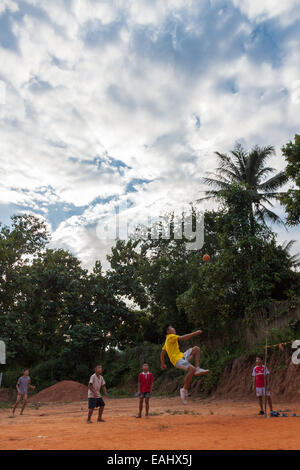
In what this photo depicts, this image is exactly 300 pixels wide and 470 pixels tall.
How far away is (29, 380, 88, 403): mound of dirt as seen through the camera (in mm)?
21328

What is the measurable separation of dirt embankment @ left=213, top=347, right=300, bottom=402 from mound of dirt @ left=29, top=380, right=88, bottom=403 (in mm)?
8445

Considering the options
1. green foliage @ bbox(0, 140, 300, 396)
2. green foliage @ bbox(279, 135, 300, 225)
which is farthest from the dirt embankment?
green foliage @ bbox(279, 135, 300, 225)

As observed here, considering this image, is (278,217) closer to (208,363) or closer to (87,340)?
(208,363)

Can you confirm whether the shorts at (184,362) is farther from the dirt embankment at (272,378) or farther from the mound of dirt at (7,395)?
the mound of dirt at (7,395)

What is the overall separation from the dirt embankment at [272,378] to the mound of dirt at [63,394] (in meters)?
8.44

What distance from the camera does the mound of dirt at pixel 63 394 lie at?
21328 mm

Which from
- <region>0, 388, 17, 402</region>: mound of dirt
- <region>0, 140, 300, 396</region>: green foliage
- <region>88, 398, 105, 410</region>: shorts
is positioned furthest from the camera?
<region>0, 388, 17, 402</region>: mound of dirt

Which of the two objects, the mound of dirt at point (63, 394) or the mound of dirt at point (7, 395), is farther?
the mound of dirt at point (7, 395)

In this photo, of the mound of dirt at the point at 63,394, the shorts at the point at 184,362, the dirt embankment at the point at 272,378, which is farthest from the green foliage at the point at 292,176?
the mound of dirt at the point at 63,394

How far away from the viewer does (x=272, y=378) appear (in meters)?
15.6

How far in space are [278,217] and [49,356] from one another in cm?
1865

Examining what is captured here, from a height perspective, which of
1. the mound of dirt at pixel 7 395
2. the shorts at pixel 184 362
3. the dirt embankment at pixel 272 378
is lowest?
the mound of dirt at pixel 7 395

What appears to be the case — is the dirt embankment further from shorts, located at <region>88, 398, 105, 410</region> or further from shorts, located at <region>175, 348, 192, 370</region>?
shorts, located at <region>175, 348, 192, 370</region>
